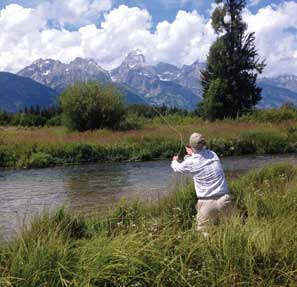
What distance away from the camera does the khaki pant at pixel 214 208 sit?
681 centimetres

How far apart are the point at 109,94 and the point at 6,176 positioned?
61.2 feet

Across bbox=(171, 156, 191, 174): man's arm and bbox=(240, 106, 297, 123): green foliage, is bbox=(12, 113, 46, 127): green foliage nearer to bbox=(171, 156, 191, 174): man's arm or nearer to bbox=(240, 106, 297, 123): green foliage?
bbox=(240, 106, 297, 123): green foliage

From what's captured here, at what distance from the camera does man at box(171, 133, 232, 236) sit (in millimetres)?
6852

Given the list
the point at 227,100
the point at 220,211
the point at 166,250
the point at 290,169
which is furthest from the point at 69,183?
the point at 227,100

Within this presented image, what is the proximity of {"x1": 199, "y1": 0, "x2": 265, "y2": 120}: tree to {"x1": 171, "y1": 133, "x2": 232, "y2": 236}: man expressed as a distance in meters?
41.8

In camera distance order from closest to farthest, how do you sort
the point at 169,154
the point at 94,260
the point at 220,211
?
the point at 94,260
the point at 220,211
the point at 169,154

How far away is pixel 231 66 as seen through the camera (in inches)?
1960

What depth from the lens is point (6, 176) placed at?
20422mm

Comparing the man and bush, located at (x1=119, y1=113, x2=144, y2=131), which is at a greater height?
the man

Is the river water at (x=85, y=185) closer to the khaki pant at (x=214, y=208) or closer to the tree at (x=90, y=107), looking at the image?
the khaki pant at (x=214, y=208)

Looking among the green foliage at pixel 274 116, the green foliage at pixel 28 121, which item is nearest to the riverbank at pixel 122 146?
the green foliage at pixel 274 116

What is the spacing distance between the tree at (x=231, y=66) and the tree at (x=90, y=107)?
13.8 metres

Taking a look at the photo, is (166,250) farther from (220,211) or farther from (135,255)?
(220,211)

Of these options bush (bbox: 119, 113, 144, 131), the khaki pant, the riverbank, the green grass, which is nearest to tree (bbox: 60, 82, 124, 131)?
bush (bbox: 119, 113, 144, 131)
